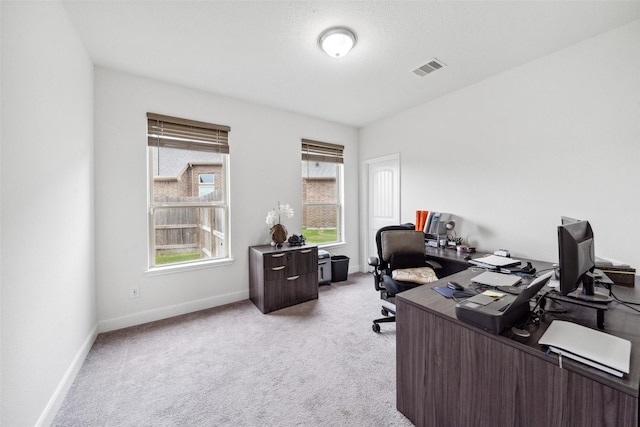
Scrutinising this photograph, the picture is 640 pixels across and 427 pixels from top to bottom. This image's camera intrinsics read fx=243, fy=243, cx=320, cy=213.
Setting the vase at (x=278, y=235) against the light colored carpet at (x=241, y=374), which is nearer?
the light colored carpet at (x=241, y=374)

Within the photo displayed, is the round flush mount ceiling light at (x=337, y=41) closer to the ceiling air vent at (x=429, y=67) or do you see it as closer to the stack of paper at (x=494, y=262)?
the ceiling air vent at (x=429, y=67)

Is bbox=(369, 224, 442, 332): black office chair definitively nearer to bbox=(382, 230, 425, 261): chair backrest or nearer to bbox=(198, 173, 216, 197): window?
bbox=(382, 230, 425, 261): chair backrest

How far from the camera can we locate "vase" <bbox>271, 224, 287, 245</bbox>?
3.36 metres

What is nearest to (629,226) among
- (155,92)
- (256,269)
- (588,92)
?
(588,92)

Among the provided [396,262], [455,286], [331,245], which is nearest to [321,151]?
[331,245]

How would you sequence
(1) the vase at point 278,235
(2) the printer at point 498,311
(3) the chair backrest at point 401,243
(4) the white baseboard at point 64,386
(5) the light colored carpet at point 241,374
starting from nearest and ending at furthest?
(2) the printer at point 498,311, (4) the white baseboard at point 64,386, (5) the light colored carpet at point 241,374, (3) the chair backrest at point 401,243, (1) the vase at point 278,235

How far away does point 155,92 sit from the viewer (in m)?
2.78

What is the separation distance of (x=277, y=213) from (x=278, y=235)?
1.41ft

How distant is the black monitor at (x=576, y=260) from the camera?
3.77 feet

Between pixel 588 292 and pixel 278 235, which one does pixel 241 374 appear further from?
pixel 588 292

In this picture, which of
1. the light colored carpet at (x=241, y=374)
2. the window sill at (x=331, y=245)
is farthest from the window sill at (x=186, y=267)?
the window sill at (x=331, y=245)

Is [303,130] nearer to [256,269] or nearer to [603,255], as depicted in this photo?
[256,269]

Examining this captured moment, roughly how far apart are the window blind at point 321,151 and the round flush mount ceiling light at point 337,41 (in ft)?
6.13

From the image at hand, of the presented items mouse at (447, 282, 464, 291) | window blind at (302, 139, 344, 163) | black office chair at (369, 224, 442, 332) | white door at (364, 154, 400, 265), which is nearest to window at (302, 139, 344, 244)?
window blind at (302, 139, 344, 163)
